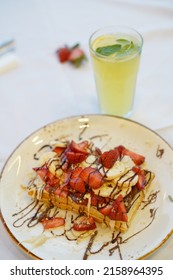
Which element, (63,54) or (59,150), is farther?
(63,54)

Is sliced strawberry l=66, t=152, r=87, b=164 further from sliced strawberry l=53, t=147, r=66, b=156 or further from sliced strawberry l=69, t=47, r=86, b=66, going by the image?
sliced strawberry l=69, t=47, r=86, b=66

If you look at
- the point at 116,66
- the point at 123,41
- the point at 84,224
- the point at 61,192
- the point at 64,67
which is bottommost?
the point at 84,224

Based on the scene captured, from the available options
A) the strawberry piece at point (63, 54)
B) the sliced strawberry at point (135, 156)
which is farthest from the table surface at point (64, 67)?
the sliced strawberry at point (135, 156)

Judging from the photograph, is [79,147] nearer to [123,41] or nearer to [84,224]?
[84,224]

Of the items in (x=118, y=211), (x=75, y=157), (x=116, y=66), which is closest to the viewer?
(x=118, y=211)

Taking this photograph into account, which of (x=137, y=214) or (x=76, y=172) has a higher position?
(x=76, y=172)

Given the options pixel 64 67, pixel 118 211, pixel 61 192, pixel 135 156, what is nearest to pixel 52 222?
pixel 61 192

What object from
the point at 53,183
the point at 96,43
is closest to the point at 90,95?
the point at 96,43
